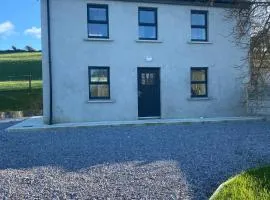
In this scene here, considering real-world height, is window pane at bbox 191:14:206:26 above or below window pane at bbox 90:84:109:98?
above

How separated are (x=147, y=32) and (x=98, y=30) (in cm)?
246

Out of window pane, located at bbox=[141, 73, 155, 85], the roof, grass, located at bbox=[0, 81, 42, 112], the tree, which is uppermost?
the roof

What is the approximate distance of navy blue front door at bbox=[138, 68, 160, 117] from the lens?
17.9 m

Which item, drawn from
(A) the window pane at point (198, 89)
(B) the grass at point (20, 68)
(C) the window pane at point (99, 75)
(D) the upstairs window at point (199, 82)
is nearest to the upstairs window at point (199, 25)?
(D) the upstairs window at point (199, 82)

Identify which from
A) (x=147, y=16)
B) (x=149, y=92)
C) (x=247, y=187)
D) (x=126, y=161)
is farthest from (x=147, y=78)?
(x=247, y=187)

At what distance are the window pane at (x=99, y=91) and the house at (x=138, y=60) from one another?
5 centimetres

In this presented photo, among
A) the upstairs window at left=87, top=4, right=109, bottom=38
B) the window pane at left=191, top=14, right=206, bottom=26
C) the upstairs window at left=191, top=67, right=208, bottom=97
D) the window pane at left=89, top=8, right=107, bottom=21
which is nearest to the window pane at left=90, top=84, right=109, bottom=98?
the upstairs window at left=87, top=4, right=109, bottom=38

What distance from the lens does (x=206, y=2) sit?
1845 cm

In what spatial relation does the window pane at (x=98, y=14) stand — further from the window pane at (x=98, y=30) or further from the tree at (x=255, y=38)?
the tree at (x=255, y=38)

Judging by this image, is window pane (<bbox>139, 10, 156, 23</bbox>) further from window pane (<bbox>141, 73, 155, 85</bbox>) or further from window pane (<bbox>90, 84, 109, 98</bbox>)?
window pane (<bbox>90, 84, 109, 98</bbox>)

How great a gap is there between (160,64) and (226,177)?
11238 mm

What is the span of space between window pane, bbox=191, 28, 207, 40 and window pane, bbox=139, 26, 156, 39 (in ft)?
6.94

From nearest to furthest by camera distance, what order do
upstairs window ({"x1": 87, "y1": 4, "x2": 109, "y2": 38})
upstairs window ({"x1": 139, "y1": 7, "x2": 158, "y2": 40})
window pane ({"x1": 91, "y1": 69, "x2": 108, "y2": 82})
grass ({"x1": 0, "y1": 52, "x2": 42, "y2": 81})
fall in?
upstairs window ({"x1": 87, "y1": 4, "x2": 109, "y2": 38}) < window pane ({"x1": 91, "y1": 69, "x2": 108, "y2": 82}) < upstairs window ({"x1": 139, "y1": 7, "x2": 158, "y2": 40}) < grass ({"x1": 0, "y1": 52, "x2": 42, "y2": 81})

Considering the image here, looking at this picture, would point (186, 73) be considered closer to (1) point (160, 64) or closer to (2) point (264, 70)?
(1) point (160, 64)
